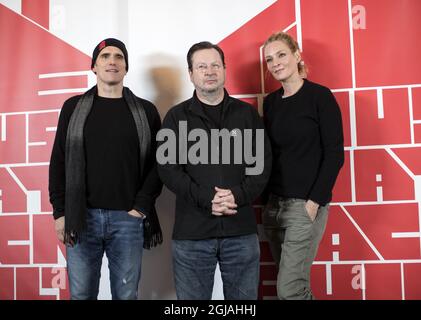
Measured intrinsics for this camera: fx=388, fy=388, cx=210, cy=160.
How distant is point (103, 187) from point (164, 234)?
0.71m

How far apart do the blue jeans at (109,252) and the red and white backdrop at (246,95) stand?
56 centimetres

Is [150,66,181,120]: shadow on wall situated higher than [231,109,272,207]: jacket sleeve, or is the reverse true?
[150,66,181,120]: shadow on wall

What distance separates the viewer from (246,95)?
2.38 meters

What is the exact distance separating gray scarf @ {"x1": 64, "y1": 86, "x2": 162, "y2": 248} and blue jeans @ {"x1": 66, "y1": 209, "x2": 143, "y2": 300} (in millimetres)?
55

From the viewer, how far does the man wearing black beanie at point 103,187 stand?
1.83 metres

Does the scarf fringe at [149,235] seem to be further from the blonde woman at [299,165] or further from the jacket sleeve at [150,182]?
the blonde woman at [299,165]

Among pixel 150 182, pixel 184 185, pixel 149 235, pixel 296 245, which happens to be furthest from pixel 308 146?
pixel 149 235

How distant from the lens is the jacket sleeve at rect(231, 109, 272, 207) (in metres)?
1.67

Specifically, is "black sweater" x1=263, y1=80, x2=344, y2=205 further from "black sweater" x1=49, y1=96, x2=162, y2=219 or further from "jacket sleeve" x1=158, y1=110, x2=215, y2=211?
"black sweater" x1=49, y1=96, x2=162, y2=219

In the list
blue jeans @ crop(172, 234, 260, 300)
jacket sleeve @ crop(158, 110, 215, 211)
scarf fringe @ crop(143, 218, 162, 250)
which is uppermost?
jacket sleeve @ crop(158, 110, 215, 211)

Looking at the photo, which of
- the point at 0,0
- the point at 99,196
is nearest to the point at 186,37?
the point at 99,196

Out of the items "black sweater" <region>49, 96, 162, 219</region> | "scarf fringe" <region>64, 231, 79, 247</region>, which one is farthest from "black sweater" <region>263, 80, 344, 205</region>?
"scarf fringe" <region>64, 231, 79, 247</region>

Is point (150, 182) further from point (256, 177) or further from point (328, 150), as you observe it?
point (328, 150)

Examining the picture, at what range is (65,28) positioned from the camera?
254 cm
